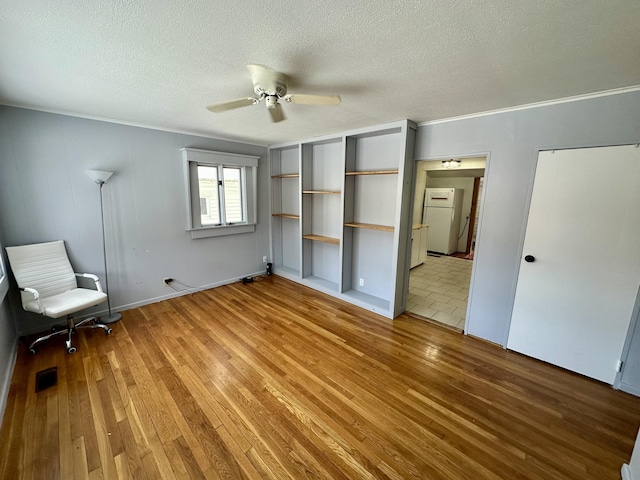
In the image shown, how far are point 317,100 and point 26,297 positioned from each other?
3432 millimetres

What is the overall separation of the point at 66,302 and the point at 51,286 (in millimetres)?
429

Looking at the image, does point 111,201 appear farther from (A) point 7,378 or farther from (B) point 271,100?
(B) point 271,100

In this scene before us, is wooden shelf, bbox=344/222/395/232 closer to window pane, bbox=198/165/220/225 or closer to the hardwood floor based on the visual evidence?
the hardwood floor

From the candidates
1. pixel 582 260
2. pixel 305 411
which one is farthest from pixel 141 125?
pixel 582 260

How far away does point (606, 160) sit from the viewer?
2104 mm

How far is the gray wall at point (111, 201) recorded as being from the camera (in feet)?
8.82

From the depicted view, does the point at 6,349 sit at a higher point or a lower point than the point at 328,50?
lower

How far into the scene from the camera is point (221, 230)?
429 centimetres

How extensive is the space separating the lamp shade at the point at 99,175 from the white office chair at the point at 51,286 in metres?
0.84

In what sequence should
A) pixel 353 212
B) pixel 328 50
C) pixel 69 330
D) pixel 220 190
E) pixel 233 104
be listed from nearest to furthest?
1. pixel 328 50
2. pixel 233 104
3. pixel 69 330
4. pixel 353 212
5. pixel 220 190

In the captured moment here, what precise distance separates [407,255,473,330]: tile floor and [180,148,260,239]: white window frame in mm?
3091

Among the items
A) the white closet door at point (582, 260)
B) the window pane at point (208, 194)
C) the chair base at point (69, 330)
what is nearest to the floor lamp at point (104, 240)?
the chair base at point (69, 330)

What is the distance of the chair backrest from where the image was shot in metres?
2.62

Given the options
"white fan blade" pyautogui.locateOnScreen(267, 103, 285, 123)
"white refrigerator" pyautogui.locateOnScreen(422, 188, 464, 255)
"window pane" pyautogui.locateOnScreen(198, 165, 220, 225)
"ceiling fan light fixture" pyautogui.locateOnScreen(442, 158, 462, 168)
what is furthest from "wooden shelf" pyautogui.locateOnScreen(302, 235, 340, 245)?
"white refrigerator" pyautogui.locateOnScreen(422, 188, 464, 255)
